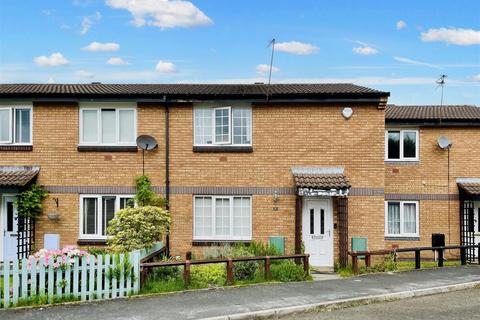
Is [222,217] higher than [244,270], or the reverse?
[222,217]

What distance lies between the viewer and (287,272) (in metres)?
12.7

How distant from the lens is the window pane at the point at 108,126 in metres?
15.9

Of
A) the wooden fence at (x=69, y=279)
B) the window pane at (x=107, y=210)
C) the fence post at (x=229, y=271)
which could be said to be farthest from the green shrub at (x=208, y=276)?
the window pane at (x=107, y=210)

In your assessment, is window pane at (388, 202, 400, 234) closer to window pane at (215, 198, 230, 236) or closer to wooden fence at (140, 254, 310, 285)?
window pane at (215, 198, 230, 236)

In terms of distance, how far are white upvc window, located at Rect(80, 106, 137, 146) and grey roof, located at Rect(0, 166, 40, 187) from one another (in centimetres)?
180

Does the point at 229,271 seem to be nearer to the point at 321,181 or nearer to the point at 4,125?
the point at 321,181

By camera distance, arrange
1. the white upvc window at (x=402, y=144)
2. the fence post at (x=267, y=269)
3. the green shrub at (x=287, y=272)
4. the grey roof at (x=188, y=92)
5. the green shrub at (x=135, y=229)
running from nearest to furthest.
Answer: the fence post at (x=267, y=269)
the green shrub at (x=287, y=272)
the green shrub at (x=135, y=229)
the grey roof at (x=188, y=92)
the white upvc window at (x=402, y=144)

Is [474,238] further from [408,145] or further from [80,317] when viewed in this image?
[80,317]

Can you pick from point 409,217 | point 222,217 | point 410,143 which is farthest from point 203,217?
point 410,143

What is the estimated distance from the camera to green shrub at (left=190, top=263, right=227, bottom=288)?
11913 millimetres

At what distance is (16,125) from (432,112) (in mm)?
15229

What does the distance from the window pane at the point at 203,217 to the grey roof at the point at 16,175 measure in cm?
517

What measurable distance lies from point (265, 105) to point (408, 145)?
649 centimetres

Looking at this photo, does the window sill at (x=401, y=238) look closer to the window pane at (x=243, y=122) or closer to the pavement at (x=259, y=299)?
the pavement at (x=259, y=299)
